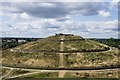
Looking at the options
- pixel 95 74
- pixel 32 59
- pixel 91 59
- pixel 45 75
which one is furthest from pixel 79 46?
pixel 45 75

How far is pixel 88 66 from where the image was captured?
7838 cm

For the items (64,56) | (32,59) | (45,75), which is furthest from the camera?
(64,56)

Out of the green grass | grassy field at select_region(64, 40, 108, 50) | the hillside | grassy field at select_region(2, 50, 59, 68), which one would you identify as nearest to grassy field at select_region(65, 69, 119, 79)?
the green grass

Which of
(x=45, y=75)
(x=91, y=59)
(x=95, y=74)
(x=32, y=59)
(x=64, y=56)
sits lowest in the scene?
(x=45, y=75)

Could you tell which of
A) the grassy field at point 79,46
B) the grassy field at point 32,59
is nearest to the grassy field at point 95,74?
the grassy field at point 32,59

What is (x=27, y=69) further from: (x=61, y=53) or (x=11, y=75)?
(x=61, y=53)

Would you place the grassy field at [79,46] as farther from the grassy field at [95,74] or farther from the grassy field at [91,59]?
the grassy field at [95,74]

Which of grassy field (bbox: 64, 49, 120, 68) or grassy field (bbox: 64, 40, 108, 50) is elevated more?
grassy field (bbox: 64, 40, 108, 50)

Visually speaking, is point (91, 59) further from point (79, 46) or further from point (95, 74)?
point (79, 46)

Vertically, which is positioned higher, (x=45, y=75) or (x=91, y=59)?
(x=91, y=59)

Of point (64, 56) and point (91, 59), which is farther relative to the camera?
point (64, 56)

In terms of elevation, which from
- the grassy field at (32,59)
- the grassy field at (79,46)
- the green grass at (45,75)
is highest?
the grassy field at (79,46)

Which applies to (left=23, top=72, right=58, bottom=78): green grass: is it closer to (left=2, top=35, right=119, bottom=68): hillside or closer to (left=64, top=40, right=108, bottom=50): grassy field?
(left=2, top=35, right=119, bottom=68): hillside

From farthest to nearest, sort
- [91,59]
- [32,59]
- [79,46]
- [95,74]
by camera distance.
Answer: [79,46], [32,59], [91,59], [95,74]
